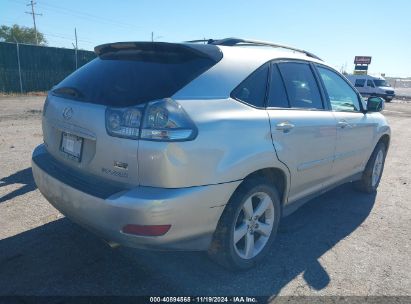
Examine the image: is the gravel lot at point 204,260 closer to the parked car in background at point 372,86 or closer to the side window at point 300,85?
the side window at point 300,85

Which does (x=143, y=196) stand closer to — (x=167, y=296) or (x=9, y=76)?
(x=167, y=296)

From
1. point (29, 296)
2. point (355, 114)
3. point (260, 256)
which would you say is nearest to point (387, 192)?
point (355, 114)

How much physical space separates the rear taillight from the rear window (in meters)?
0.08

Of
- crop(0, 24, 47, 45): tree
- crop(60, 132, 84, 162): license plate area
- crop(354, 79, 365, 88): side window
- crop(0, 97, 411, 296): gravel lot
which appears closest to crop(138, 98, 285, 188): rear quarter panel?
crop(60, 132, 84, 162): license plate area

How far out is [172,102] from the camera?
2291 millimetres

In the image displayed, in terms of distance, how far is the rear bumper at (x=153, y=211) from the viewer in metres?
2.20

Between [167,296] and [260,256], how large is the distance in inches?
36.4

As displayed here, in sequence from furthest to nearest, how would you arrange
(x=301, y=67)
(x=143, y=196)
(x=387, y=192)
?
(x=387, y=192), (x=301, y=67), (x=143, y=196)

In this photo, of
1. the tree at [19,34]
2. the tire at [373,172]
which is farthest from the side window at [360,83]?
the tree at [19,34]

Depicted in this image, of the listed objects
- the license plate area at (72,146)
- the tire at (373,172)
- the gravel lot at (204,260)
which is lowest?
the gravel lot at (204,260)

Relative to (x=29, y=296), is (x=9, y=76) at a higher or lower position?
higher

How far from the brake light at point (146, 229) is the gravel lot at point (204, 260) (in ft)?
2.04

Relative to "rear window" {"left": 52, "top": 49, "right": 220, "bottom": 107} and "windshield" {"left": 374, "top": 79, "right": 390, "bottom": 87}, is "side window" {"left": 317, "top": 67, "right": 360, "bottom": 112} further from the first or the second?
"windshield" {"left": 374, "top": 79, "right": 390, "bottom": 87}

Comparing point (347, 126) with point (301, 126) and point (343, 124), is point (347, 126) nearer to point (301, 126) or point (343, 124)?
point (343, 124)
